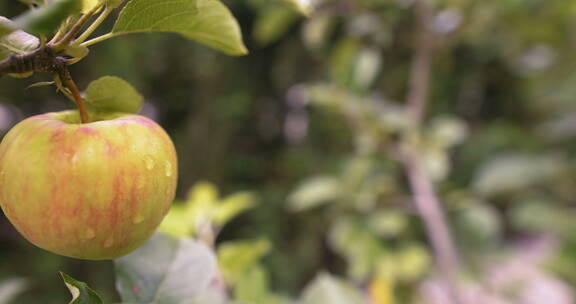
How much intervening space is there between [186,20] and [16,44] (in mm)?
83

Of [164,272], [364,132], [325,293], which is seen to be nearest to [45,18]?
[164,272]

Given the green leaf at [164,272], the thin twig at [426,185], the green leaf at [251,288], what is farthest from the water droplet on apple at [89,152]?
the thin twig at [426,185]

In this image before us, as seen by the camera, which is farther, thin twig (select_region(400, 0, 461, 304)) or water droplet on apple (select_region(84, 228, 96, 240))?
thin twig (select_region(400, 0, 461, 304))

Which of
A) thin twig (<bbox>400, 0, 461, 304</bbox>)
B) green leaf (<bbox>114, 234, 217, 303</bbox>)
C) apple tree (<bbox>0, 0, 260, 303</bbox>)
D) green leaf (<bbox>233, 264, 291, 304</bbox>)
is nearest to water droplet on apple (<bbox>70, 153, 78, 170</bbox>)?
apple tree (<bbox>0, 0, 260, 303</bbox>)

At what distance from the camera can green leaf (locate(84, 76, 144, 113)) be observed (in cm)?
25

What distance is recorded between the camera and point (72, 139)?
0.21 meters

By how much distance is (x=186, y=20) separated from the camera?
0.82ft

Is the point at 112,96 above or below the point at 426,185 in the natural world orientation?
above

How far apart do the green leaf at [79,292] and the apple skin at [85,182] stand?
0.5 inches

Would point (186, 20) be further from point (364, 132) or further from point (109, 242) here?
point (364, 132)

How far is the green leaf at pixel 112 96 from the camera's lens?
254 millimetres

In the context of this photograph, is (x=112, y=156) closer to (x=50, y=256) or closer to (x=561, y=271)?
(x=561, y=271)

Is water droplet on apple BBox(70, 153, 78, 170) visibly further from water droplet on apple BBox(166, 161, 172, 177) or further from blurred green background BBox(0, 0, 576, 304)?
blurred green background BBox(0, 0, 576, 304)

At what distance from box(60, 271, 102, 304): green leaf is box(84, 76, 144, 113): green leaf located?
101mm
